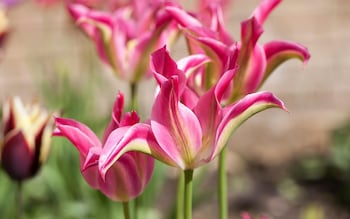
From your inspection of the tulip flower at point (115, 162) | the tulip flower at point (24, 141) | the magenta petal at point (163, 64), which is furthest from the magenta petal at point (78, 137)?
the tulip flower at point (24, 141)

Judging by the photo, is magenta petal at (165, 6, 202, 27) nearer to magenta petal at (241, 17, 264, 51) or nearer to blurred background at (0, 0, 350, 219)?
magenta petal at (241, 17, 264, 51)

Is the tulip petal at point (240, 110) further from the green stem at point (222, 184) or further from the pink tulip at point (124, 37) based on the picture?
Result: the pink tulip at point (124, 37)

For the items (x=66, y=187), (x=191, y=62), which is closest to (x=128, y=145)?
(x=191, y=62)

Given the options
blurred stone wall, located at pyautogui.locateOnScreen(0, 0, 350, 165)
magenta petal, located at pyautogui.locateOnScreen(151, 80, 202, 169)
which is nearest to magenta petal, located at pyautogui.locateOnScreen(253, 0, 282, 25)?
magenta petal, located at pyautogui.locateOnScreen(151, 80, 202, 169)

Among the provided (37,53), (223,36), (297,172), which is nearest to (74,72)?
(37,53)

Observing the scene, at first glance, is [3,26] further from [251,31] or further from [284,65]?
[284,65]

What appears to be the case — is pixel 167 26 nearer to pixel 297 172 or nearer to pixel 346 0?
pixel 297 172
